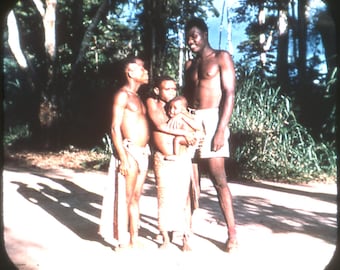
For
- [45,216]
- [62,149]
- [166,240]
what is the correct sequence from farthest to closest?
[62,149] < [45,216] < [166,240]

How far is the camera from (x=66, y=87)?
11453 mm

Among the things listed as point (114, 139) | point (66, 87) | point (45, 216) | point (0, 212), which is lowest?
point (45, 216)

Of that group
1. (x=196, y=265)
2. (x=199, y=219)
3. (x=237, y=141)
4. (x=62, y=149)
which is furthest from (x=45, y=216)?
(x=62, y=149)

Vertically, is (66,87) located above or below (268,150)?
above

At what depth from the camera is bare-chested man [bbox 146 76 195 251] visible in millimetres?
3021

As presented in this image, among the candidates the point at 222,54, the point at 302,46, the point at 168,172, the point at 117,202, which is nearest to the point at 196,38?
the point at 222,54

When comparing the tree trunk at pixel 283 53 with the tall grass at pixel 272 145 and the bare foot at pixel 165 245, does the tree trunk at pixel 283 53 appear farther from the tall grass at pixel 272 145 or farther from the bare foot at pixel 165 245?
the bare foot at pixel 165 245

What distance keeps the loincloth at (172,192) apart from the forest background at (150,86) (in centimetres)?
156

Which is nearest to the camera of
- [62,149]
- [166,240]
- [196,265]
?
[196,265]

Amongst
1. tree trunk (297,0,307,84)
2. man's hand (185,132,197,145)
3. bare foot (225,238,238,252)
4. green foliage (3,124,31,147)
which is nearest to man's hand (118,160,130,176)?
man's hand (185,132,197,145)

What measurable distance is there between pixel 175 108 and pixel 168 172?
480 millimetres

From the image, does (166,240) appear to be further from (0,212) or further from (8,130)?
(8,130)

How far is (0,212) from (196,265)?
1.34 m

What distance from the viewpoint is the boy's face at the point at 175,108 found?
303 centimetres
